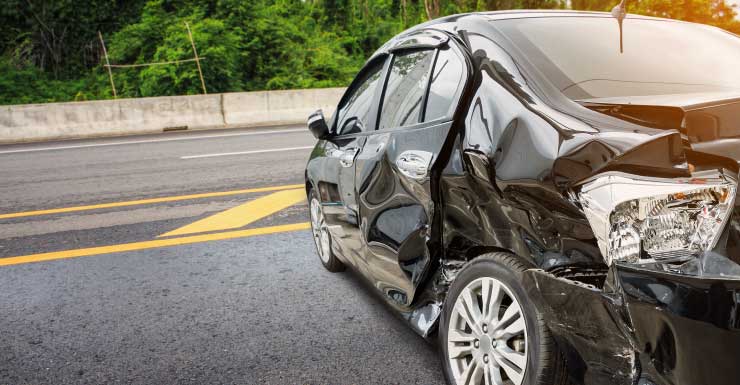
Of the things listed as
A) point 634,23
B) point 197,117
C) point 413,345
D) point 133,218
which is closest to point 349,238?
point 413,345

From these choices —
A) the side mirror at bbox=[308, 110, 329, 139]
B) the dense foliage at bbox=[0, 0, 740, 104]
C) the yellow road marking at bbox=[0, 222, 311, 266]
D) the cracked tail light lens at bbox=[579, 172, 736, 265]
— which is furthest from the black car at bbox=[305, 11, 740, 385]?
the dense foliage at bbox=[0, 0, 740, 104]

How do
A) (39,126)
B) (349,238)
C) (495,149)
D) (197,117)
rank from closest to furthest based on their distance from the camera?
(495,149), (349,238), (39,126), (197,117)

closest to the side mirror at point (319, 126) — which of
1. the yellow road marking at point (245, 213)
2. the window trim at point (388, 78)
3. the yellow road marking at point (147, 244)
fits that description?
the window trim at point (388, 78)

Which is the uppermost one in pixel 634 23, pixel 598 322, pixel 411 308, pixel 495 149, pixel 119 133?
pixel 634 23

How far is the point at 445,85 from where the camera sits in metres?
2.46

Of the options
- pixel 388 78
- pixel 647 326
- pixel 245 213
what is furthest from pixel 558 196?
pixel 245 213

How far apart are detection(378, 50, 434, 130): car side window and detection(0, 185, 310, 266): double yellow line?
2293 mm

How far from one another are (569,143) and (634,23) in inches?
51.0

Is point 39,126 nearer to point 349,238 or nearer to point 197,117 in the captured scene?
point 197,117

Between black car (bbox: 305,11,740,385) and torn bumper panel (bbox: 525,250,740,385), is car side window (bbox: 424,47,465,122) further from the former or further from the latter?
torn bumper panel (bbox: 525,250,740,385)

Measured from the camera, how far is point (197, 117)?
14250 millimetres

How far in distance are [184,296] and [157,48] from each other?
1651 cm

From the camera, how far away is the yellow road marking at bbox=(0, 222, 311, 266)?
14.8 feet

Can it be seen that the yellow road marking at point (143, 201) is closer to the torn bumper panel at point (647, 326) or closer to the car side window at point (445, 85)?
the car side window at point (445, 85)
